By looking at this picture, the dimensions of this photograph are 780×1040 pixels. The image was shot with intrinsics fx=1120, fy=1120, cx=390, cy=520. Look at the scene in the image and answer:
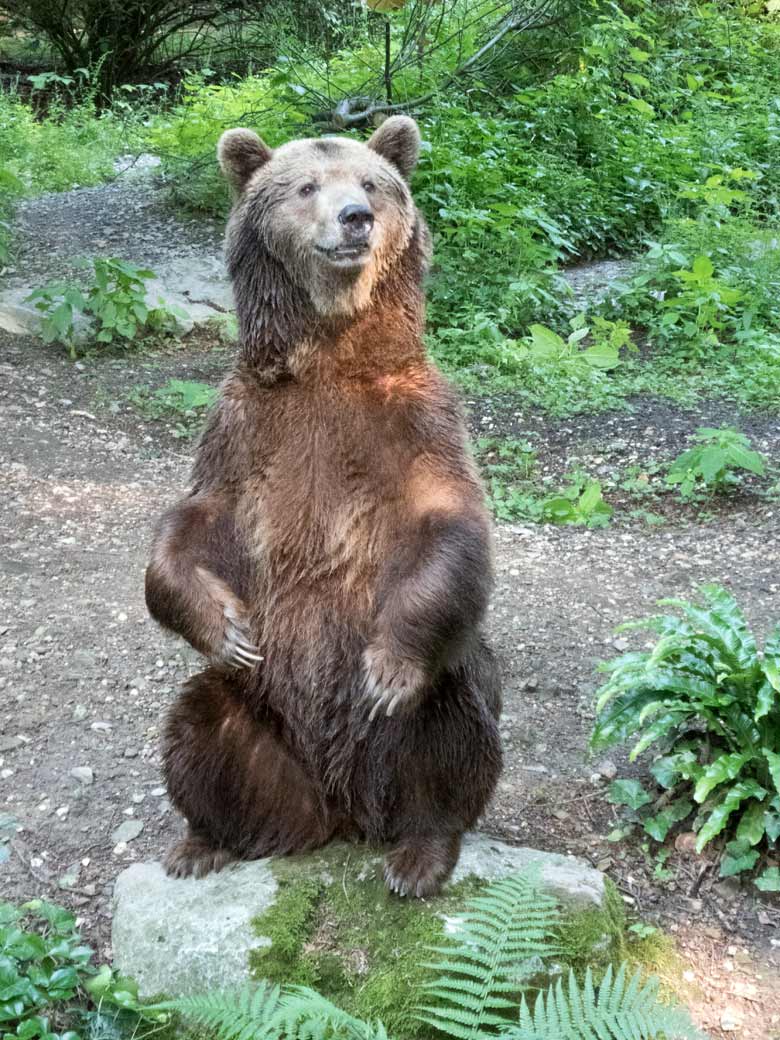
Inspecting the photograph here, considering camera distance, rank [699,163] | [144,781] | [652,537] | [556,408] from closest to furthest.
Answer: [144,781]
[652,537]
[556,408]
[699,163]

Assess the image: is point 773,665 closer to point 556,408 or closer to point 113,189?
point 556,408

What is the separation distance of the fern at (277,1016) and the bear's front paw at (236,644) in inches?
39.5

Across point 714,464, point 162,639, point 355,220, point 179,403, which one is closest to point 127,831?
point 162,639

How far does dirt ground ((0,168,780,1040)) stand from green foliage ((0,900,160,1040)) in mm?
405

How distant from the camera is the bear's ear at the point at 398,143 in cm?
423

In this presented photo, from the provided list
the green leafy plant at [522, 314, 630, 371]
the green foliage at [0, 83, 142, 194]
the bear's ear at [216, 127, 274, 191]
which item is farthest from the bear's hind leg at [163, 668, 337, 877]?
the green foliage at [0, 83, 142, 194]

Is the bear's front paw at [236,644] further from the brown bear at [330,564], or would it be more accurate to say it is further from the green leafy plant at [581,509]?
the green leafy plant at [581,509]

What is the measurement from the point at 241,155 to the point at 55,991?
116 inches

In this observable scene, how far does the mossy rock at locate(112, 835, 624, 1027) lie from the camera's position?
11.5ft

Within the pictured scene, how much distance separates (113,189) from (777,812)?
39.9ft

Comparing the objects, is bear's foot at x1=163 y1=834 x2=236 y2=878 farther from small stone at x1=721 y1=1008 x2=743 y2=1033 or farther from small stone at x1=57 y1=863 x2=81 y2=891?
small stone at x1=721 y1=1008 x2=743 y2=1033

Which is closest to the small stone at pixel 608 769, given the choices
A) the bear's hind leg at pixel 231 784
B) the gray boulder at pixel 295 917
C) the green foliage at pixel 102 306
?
the gray boulder at pixel 295 917

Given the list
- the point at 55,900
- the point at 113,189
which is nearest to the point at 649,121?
the point at 113,189

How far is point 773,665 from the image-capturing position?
162 inches
